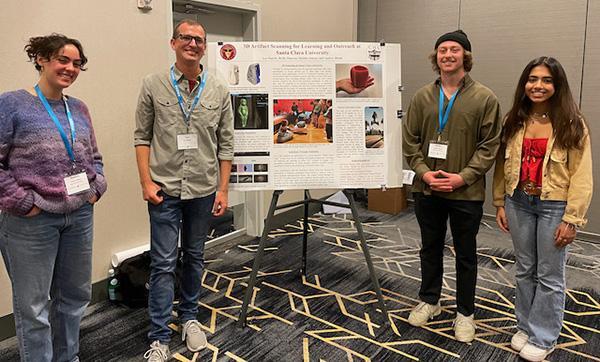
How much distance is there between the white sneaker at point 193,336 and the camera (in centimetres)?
245

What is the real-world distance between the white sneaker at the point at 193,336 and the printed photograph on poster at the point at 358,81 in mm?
1508

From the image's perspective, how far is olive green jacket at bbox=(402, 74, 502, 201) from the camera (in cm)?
237

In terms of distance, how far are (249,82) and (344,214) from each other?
8.95 ft

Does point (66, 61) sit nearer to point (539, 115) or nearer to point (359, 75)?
point (359, 75)

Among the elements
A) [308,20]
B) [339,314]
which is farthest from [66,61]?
[308,20]

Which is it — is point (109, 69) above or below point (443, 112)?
above

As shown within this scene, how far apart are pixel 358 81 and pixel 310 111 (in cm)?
33

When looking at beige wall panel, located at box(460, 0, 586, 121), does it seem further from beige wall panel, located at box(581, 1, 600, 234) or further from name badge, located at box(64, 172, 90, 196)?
name badge, located at box(64, 172, 90, 196)

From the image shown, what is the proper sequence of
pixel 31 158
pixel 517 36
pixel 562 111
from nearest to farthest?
pixel 31 158 → pixel 562 111 → pixel 517 36

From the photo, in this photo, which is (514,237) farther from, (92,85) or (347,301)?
(92,85)

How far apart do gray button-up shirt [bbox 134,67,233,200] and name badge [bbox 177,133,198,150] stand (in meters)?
0.02

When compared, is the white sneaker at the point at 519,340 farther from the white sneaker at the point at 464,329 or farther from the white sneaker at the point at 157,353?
the white sneaker at the point at 157,353

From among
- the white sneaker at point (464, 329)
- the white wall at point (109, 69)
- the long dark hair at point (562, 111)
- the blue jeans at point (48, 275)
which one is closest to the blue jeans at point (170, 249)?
the blue jeans at point (48, 275)

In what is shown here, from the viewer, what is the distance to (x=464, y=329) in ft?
8.41
